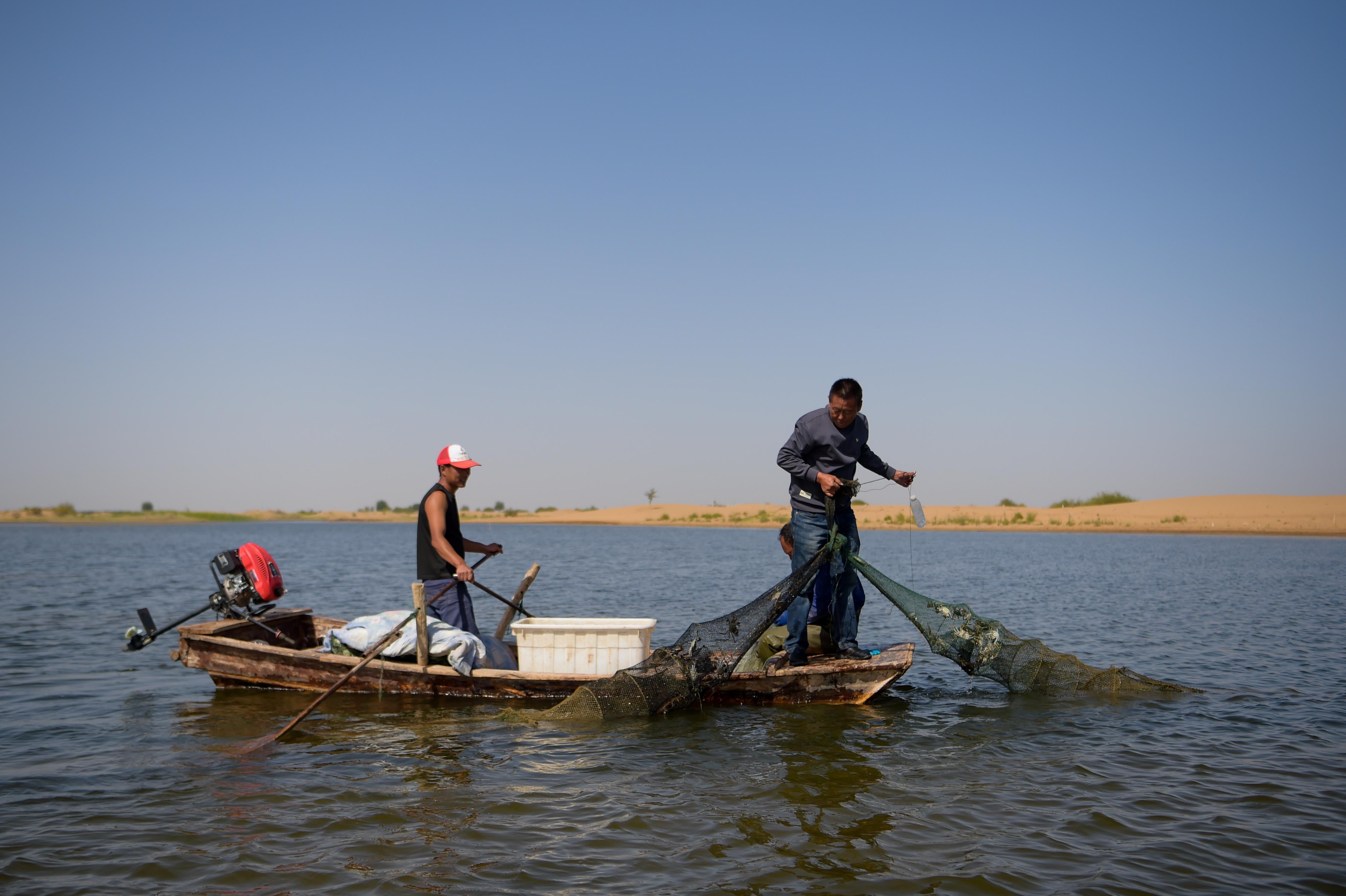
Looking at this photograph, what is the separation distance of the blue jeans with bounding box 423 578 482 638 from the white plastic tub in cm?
74

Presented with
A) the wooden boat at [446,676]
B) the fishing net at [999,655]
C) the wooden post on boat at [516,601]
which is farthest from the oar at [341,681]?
the fishing net at [999,655]

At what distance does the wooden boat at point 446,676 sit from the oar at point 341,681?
28 centimetres

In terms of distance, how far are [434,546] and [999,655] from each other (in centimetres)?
599

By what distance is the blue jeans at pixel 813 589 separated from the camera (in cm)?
835

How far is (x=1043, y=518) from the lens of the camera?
66.1 meters

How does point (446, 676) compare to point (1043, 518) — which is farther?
point (1043, 518)

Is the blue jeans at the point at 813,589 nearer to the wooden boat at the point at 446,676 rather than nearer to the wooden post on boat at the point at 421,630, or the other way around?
the wooden boat at the point at 446,676

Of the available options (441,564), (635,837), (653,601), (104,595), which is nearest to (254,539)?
(104,595)

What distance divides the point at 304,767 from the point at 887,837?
4.58m

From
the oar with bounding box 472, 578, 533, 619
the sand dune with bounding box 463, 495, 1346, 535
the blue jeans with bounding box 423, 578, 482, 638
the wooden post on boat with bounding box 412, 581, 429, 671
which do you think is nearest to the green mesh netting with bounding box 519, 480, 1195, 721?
the wooden post on boat with bounding box 412, 581, 429, 671

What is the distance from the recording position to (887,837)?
544 centimetres

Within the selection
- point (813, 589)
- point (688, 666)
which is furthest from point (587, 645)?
point (813, 589)

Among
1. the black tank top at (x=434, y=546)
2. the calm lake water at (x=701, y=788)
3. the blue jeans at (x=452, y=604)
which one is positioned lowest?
the calm lake water at (x=701, y=788)

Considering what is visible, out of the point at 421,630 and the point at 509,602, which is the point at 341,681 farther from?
the point at 509,602
